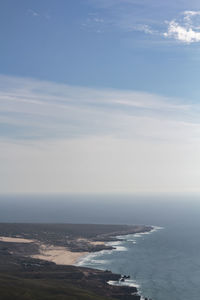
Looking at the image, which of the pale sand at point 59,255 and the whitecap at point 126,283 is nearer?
the whitecap at point 126,283

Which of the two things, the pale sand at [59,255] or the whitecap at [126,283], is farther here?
the pale sand at [59,255]

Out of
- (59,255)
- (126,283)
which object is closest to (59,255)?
(59,255)

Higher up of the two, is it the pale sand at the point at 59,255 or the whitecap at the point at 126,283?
the pale sand at the point at 59,255

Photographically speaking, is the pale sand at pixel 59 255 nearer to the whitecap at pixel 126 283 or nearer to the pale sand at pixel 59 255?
the pale sand at pixel 59 255

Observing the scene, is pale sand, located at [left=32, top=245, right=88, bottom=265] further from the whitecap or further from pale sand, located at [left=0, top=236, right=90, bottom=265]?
the whitecap

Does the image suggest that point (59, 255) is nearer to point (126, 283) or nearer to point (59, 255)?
point (59, 255)

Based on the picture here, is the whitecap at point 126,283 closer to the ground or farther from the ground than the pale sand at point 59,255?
closer to the ground

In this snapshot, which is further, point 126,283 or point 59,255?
point 59,255

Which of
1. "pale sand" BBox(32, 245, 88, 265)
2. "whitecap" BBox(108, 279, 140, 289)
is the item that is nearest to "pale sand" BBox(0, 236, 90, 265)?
"pale sand" BBox(32, 245, 88, 265)

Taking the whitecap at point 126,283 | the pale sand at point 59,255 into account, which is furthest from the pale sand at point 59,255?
the whitecap at point 126,283
